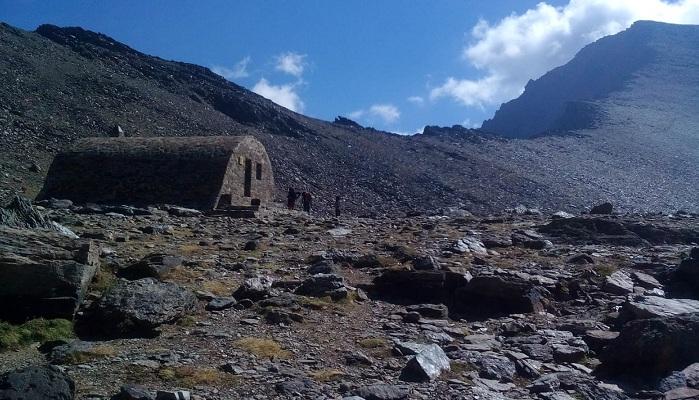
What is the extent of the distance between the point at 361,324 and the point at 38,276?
4.91 m

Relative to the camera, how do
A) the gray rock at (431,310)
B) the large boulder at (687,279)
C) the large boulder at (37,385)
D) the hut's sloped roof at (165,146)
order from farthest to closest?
the hut's sloped roof at (165,146), the large boulder at (687,279), the gray rock at (431,310), the large boulder at (37,385)

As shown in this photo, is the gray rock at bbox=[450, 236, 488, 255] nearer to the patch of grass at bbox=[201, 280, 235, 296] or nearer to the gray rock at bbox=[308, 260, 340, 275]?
the gray rock at bbox=[308, 260, 340, 275]

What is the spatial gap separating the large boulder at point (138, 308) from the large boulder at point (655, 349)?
621 cm

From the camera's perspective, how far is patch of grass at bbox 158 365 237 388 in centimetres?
735

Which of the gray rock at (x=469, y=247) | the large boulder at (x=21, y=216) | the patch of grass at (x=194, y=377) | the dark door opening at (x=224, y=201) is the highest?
the dark door opening at (x=224, y=201)

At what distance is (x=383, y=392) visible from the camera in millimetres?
7438

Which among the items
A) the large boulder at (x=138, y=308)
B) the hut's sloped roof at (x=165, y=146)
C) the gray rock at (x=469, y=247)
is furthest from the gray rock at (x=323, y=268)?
the hut's sloped roof at (x=165, y=146)

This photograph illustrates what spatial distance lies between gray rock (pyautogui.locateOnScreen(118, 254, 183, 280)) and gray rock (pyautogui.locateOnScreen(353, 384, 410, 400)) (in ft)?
18.5

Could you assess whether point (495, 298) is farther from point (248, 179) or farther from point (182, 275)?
point (248, 179)

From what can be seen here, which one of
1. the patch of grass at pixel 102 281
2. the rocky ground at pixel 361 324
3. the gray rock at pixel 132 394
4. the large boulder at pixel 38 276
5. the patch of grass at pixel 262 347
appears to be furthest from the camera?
the patch of grass at pixel 102 281

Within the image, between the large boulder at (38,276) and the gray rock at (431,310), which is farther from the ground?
the large boulder at (38,276)

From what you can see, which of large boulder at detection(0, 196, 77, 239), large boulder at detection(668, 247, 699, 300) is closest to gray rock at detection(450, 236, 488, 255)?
large boulder at detection(668, 247, 699, 300)

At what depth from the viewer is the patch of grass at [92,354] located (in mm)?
7827

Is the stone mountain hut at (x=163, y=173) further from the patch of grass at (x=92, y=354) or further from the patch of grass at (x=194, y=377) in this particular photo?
the patch of grass at (x=194, y=377)
